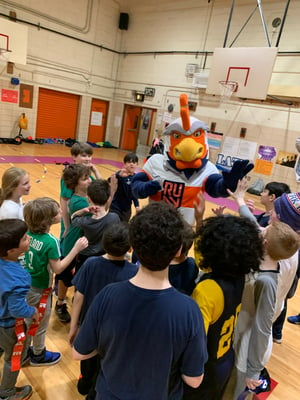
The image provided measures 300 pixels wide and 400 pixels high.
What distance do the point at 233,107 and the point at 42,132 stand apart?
7625 mm

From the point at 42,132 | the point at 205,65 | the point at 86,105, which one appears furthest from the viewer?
the point at 86,105

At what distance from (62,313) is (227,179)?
1.84m

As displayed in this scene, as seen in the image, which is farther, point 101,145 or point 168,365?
point 101,145

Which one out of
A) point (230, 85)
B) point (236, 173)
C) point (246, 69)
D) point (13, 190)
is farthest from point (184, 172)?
point (230, 85)

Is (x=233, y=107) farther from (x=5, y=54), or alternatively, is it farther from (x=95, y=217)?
(x=95, y=217)

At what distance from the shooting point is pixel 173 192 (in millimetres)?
2307

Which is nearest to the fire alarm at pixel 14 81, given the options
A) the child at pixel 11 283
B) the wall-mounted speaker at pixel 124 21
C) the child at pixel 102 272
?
the wall-mounted speaker at pixel 124 21

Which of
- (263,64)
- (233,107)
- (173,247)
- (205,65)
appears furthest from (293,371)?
(205,65)

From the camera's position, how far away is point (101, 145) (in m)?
13.7

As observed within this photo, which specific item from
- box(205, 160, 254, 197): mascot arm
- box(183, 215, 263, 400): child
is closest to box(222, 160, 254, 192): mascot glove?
box(205, 160, 254, 197): mascot arm

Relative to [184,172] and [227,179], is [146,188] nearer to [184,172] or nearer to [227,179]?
[184,172]

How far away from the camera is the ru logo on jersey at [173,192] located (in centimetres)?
229

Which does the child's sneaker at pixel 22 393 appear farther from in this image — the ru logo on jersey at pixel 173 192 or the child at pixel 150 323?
the ru logo on jersey at pixel 173 192

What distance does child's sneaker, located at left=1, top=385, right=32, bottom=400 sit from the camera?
1753mm
